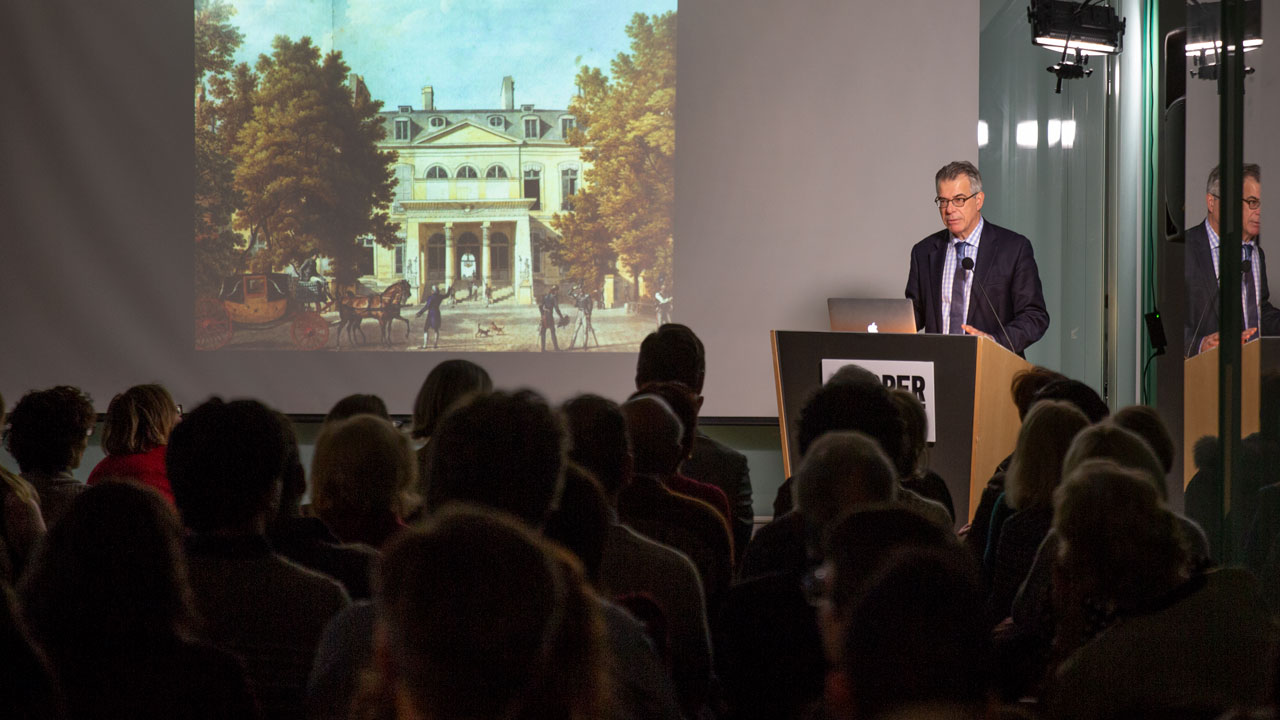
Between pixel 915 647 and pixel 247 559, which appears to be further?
pixel 247 559

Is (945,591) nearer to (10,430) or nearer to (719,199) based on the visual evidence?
(10,430)

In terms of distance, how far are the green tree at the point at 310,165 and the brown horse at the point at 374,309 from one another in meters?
0.14

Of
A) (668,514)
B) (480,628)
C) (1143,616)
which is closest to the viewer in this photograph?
(480,628)

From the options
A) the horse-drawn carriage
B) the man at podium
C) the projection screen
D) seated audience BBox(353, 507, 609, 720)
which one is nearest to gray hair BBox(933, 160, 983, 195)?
the man at podium

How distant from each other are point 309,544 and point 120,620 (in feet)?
2.49

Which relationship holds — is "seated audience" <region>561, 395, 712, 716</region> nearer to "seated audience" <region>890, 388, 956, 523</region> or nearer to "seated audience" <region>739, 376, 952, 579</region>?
"seated audience" <region>739, 376, 952, 579</region>

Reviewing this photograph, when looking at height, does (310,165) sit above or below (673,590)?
above

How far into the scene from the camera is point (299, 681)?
1632mm

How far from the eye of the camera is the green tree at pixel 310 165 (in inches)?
232

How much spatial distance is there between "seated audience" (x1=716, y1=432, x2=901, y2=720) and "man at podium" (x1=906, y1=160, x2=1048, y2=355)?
2816mm


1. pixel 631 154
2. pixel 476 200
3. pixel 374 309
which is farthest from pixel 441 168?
pixel 631 154

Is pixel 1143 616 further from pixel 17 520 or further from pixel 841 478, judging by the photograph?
pixel 17 520

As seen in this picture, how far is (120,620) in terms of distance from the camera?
1.29 m

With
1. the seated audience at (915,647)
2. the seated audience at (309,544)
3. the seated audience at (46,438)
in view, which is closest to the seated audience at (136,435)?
the seated audience at (46,438)
